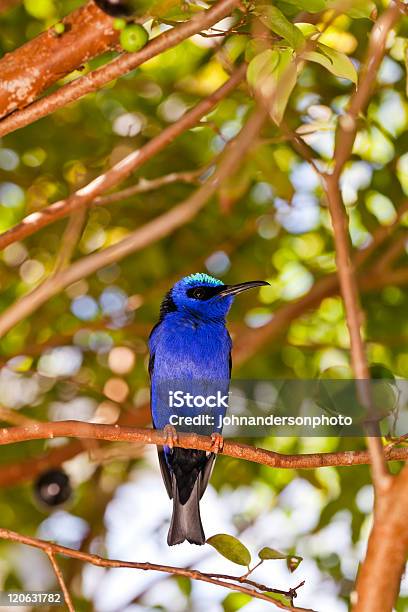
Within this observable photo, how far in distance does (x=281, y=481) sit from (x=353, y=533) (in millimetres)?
1139

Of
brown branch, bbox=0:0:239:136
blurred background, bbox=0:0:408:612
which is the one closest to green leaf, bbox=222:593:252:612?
→ blurred background, bbox=0:0:408:612

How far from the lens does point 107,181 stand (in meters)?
3.88

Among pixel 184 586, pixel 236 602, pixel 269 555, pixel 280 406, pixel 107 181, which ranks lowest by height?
pixel 184 586

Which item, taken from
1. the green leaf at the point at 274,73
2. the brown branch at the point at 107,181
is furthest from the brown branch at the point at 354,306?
the brown branch at the point at 107,181

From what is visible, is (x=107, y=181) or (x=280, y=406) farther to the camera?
(x=280, y=406)

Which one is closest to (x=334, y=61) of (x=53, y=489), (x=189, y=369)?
(x=189, y=369)

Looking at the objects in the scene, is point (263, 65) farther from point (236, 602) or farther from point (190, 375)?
point (236, 602)

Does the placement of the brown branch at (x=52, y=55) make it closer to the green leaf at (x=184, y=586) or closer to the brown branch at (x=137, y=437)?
the brown branch at (x=137, y=437)

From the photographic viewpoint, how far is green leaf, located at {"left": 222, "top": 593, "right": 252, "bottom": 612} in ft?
16.3

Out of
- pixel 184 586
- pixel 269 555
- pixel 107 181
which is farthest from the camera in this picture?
pixel 184 586

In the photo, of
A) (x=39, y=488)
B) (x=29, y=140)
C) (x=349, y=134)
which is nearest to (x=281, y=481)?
(x=39, y=488)

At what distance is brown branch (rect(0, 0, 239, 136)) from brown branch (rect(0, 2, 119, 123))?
0.09 feet

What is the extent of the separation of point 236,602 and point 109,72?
3103 mm

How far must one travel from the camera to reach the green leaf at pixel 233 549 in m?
3.41
